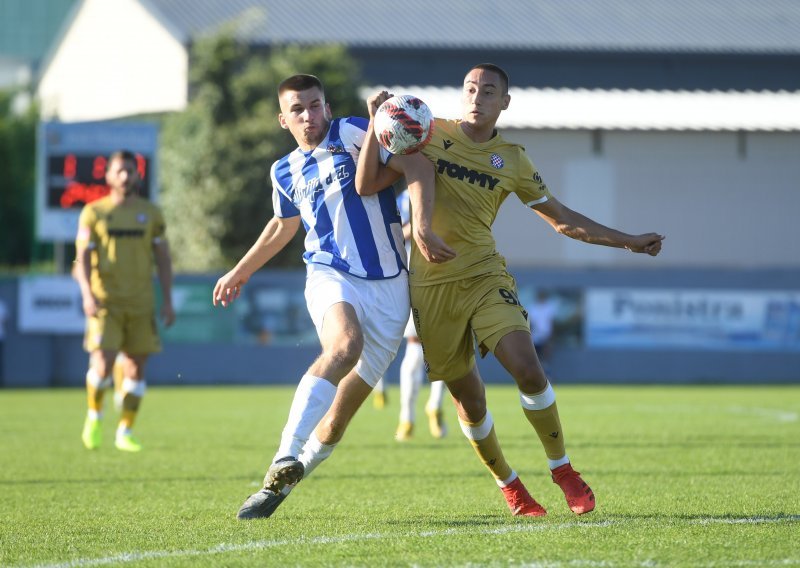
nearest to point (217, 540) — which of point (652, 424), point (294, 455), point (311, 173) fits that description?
point (294, 455)

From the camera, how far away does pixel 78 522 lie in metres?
6.45

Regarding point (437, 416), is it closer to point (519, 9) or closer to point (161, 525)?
point (161, 525)

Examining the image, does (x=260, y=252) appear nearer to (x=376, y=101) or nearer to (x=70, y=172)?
(x=376, y=101)

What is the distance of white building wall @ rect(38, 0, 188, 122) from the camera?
124 feet

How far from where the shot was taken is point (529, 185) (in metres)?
6.53

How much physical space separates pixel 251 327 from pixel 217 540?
1859cm

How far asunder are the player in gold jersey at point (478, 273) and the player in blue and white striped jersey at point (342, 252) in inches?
5.6

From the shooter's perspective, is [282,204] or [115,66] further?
[115,66]

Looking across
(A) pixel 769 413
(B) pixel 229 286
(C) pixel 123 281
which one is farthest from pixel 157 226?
(A) pixel 769 413

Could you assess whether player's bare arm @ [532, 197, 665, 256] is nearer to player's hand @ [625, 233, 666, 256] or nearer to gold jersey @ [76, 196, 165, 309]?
player's hand @ [625, 233, 666, 256]

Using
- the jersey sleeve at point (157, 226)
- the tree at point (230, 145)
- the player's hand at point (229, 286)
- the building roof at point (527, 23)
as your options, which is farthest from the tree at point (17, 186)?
the player's hand at point (229, 286)

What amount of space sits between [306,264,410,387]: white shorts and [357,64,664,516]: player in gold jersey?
4.4 inches

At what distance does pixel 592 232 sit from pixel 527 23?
34554 mm

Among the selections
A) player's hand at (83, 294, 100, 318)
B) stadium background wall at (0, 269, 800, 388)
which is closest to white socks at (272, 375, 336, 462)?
player's hand at (83, 294, 100, 318)
